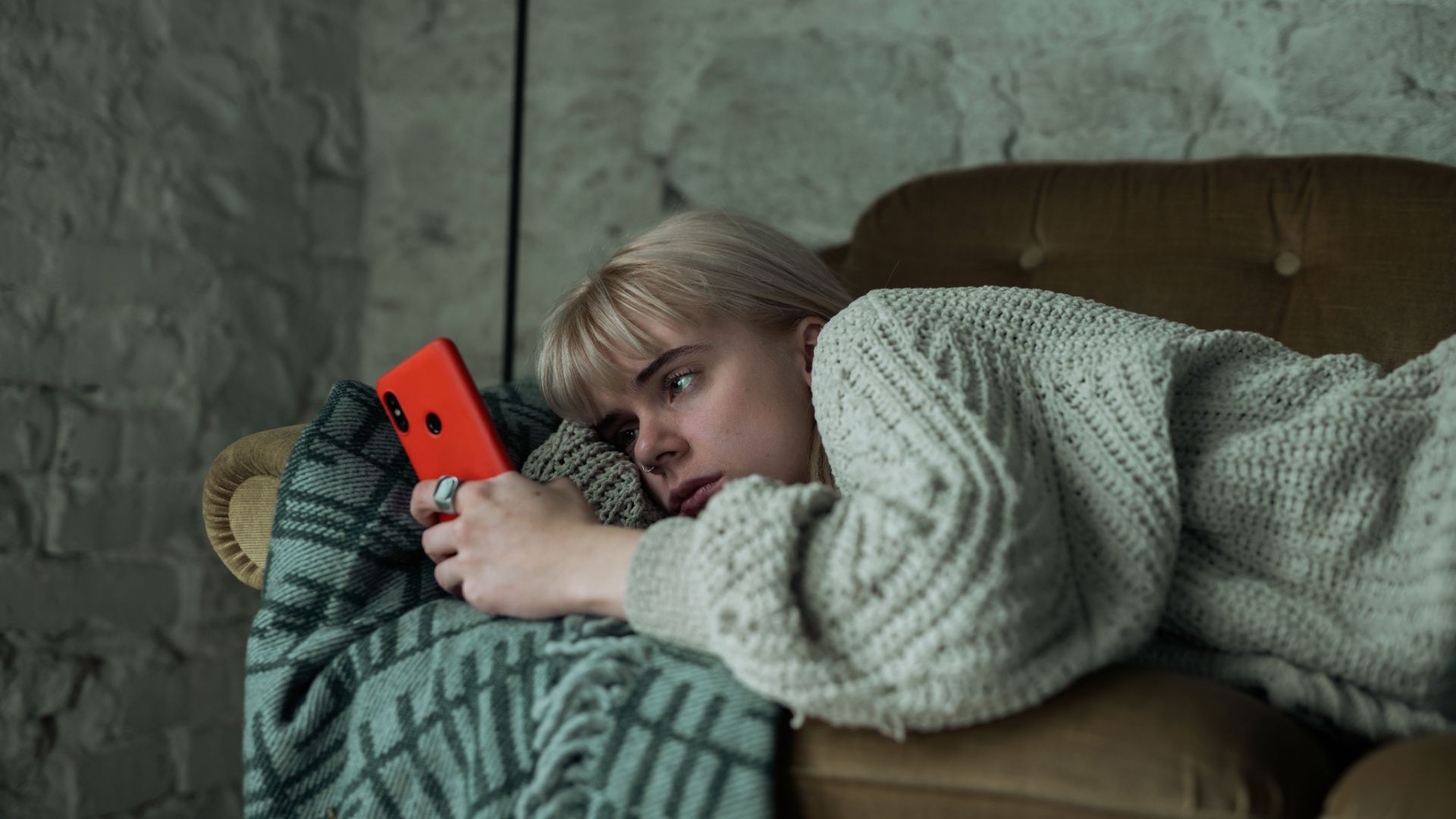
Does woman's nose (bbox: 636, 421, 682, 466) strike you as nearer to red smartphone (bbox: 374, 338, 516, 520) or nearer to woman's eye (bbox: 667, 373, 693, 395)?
woman's eye (bbox: 667, 373, 693, 395)

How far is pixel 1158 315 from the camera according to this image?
4.34 feet

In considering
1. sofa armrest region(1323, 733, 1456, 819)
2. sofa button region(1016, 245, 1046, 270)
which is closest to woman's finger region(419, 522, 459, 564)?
sofa armrest region(1323, 733, 1456, 819)

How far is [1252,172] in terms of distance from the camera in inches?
53.0

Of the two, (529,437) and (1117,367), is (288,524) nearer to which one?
(529,437)

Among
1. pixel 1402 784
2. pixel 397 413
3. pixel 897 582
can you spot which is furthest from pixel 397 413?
pixel 1402 784

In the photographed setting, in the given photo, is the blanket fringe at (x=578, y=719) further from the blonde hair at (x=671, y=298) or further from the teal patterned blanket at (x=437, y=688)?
the blonde hair at (x=671, y=298)

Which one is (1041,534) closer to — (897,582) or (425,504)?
(897,582)

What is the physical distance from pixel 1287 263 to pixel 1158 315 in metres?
0.16

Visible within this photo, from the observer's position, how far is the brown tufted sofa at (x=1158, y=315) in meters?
0.64

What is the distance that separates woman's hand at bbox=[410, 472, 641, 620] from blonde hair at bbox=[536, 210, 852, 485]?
0.68ft

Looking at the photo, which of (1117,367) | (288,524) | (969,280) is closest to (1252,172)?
(969,280)

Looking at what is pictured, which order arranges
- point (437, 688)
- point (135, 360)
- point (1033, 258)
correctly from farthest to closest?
point (135, 360)
point (1033, 258)
point (437, 688)

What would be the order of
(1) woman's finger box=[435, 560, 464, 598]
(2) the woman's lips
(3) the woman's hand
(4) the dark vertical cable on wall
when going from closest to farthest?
(3) the woman's hand
(1) woman's finger box=[435, 560, 464, 598]
(2) the woman's lips
(4) the dark vertical cable on wall

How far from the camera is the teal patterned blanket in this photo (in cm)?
70
